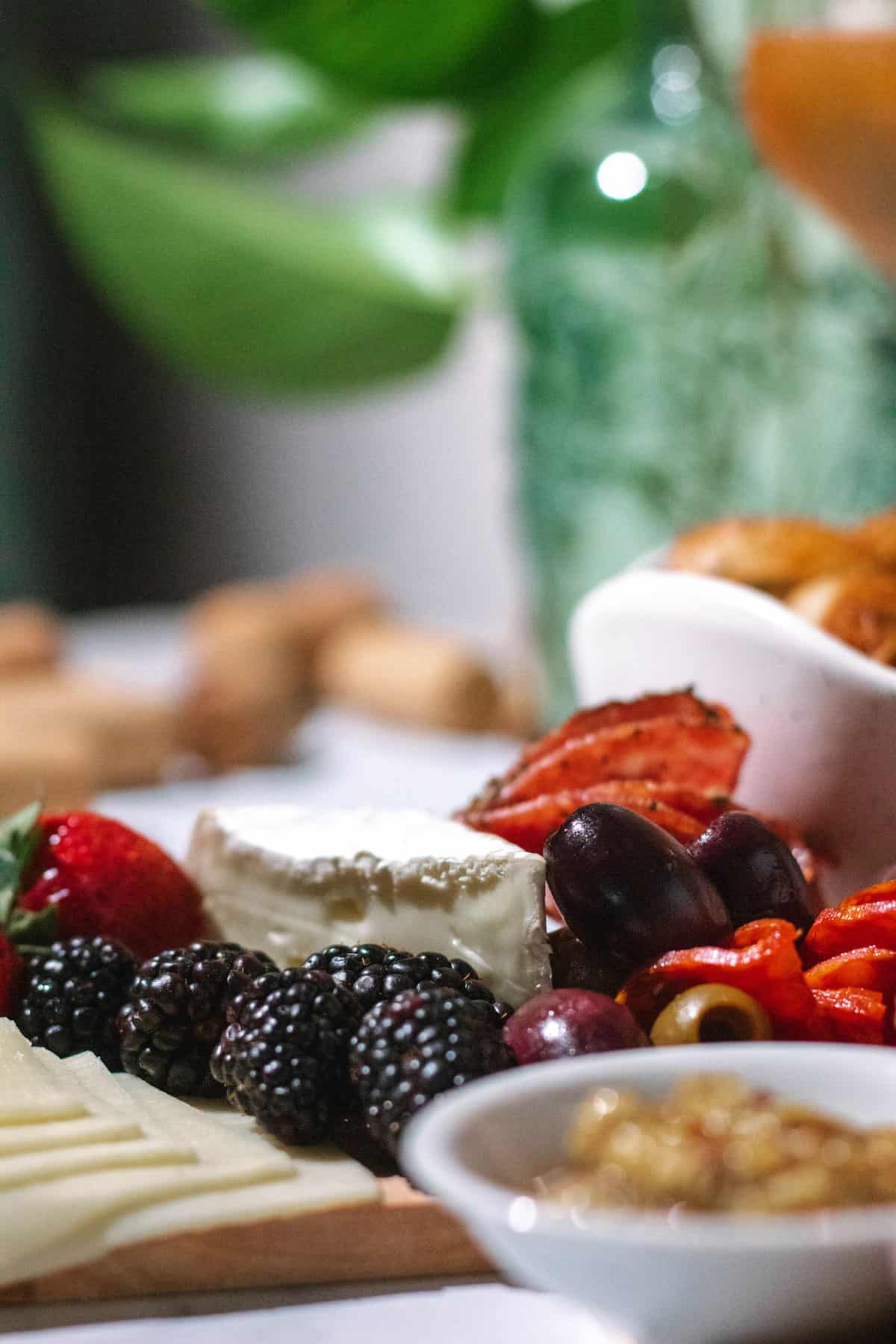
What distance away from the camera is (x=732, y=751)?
74 cm

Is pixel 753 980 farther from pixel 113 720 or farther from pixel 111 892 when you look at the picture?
pixel 113 720

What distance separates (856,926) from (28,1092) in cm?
31

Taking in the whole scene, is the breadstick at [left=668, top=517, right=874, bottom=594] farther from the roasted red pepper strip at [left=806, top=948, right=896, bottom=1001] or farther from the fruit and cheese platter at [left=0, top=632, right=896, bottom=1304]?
the roasted red pepper strip at [left=806, top=948, right=896, bottom=1001]

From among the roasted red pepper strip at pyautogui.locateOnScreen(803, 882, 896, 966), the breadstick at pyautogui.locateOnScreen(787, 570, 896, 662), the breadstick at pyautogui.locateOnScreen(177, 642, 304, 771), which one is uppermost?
the breadstick at pyautogui.locateOnScreen(787, 570, 896, 662)

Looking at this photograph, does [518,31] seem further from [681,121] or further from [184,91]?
[184,91]

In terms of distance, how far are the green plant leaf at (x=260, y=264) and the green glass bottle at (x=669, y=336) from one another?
0.59 meters

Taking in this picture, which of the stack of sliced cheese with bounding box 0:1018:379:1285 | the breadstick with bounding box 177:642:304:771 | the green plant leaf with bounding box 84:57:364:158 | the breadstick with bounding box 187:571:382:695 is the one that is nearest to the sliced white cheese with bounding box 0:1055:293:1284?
the stack of sliced cheese with bounding box 0:1018:379:1285

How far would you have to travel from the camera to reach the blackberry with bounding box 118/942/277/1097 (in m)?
0.61

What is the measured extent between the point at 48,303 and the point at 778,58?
2.80 meters

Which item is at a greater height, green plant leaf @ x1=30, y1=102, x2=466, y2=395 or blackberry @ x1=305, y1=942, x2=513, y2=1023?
green plant leaf @ x1=30, y1=102, x2=466, y2=395

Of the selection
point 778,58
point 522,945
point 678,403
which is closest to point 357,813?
point 522,945

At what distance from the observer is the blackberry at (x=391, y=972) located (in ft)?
1.93

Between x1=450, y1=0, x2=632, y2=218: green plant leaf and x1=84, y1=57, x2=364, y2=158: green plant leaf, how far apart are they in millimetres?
236

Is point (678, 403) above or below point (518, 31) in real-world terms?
below
